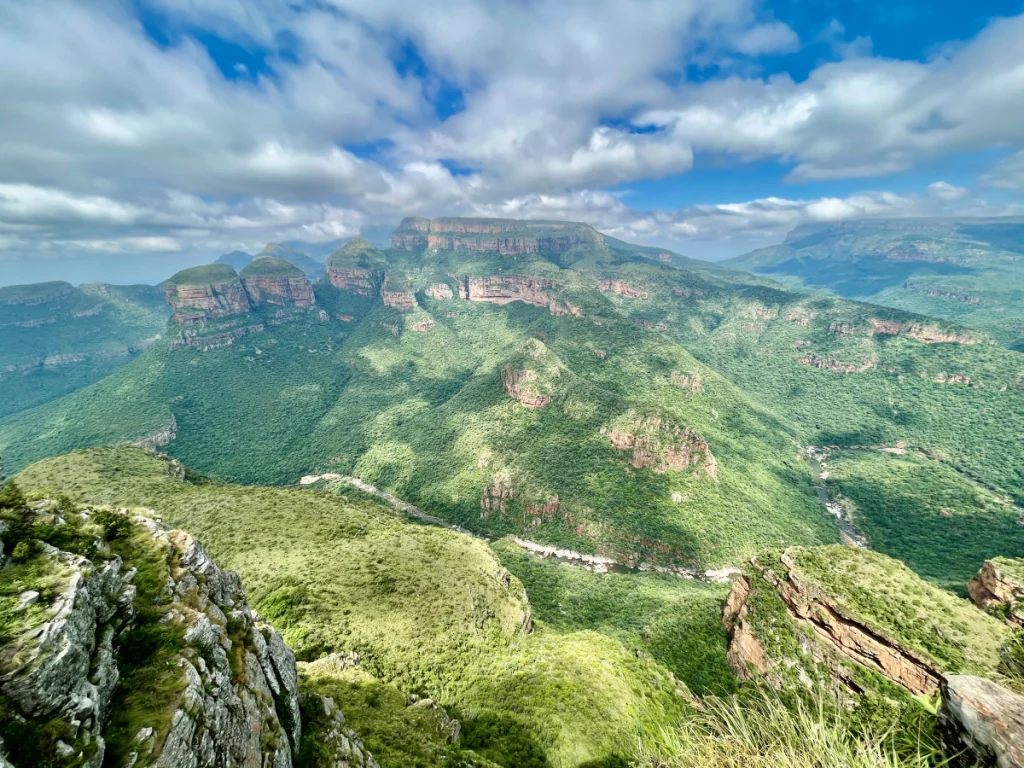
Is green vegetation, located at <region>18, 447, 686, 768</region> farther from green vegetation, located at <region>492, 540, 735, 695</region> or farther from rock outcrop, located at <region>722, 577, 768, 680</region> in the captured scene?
rock outcrop, located at <region>722, 577, 768, 680</region>

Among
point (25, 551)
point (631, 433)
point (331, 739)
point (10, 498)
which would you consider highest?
point (10, 498)

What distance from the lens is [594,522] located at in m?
102

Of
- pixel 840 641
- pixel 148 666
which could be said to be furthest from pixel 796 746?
pixel 840 641

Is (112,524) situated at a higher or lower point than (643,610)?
higher

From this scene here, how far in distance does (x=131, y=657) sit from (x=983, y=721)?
26376mm

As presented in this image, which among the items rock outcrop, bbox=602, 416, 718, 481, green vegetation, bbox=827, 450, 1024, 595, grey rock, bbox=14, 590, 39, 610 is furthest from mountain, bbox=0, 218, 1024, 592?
grey rock, bbox=14, 590, 39, 610

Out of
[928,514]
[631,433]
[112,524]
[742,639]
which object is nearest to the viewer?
[112,524]

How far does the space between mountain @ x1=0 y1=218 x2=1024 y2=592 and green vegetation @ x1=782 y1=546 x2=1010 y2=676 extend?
33.2 metres

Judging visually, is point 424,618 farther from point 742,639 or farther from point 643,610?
point 643,610

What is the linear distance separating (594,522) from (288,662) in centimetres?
8757

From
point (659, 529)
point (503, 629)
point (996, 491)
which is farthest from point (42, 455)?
point (996, 491)

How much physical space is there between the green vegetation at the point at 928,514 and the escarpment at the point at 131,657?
322 ft

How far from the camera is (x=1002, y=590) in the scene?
149 ft

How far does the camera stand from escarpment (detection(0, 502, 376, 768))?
11250mm
